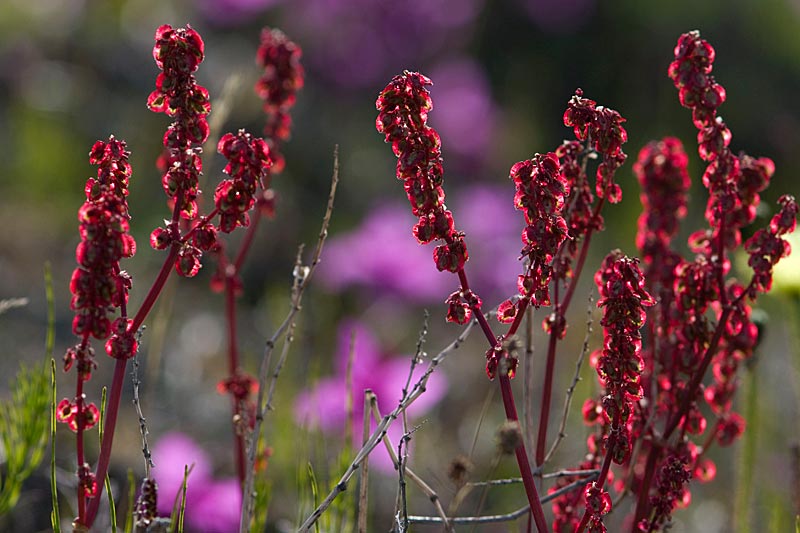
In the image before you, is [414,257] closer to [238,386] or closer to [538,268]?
[238,386]

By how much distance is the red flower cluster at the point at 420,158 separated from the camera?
829mm

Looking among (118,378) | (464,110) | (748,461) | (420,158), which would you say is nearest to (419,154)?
(420,158)

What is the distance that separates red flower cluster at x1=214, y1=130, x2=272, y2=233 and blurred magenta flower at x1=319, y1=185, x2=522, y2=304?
2.21m

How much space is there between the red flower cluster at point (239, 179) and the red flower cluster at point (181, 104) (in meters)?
0.03

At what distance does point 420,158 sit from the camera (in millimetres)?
831

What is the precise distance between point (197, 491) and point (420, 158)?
1.02 meters

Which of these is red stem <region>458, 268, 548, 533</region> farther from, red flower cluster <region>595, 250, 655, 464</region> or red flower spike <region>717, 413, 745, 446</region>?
red flower spike <region>717, 413, 745, 446</region>

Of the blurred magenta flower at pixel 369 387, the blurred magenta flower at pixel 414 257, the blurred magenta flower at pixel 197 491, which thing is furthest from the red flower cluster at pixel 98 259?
the blurred magenta flower at pixel 414 257

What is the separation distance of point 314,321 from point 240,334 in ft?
0.87

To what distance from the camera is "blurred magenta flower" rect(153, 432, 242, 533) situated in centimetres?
157

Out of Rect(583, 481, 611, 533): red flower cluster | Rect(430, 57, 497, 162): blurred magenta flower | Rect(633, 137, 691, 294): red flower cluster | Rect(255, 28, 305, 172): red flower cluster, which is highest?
Rect(430, 57, 497, 162): blurred magenta flower

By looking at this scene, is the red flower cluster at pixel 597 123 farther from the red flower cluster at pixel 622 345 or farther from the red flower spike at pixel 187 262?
the red flower spike at pixel 187 262

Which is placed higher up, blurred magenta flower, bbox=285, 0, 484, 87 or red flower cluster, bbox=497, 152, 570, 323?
blurred magenta flower, bbox=285, 0, 484, 87

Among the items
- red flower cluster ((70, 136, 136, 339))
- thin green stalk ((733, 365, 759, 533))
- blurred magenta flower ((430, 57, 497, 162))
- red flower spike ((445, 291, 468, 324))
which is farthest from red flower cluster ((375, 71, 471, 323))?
blurred magenta flower ((430, 57, 497, 162))
